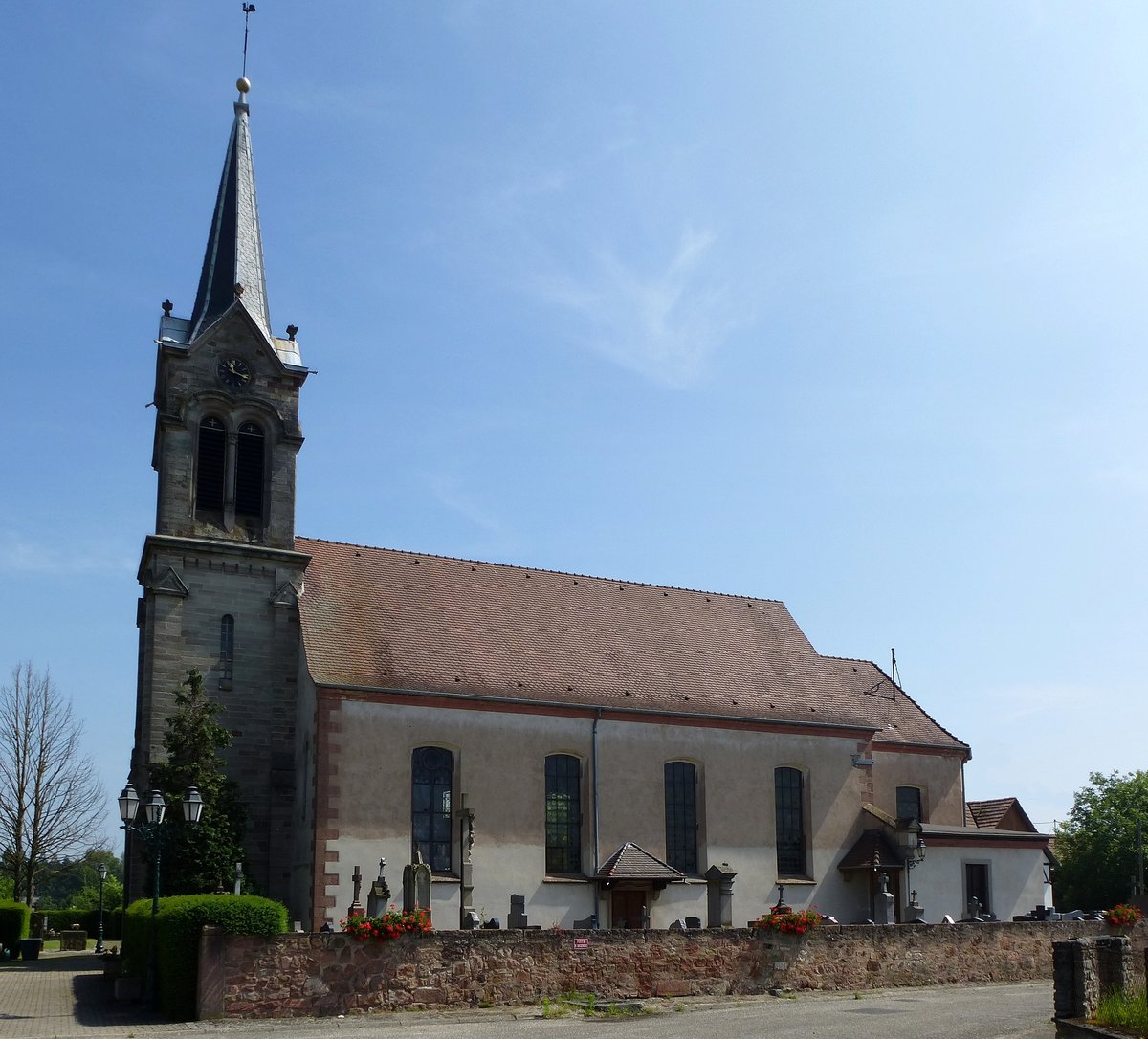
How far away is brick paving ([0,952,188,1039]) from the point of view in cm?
1916

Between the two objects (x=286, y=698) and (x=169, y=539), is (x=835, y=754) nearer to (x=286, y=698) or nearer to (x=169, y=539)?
(x=286, y=698)

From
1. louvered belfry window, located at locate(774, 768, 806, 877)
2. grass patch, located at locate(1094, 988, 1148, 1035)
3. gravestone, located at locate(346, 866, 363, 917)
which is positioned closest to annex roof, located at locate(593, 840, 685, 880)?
louvered belfry window, located at locate(774, 768, 806, 877)

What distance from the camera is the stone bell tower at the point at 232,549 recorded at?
103ft

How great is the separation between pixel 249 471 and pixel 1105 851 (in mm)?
52681

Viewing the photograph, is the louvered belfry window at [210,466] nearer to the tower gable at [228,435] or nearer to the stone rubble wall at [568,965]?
the tower gable at [228,435]

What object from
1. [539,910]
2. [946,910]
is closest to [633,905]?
[539,910]

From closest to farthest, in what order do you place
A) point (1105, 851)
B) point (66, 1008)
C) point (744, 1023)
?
point (744, 1023)
point (66, 1008)
point (1105, 851)

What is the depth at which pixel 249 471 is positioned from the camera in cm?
3403

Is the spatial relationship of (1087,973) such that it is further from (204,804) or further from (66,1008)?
(204,804)

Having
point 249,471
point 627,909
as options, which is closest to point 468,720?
point 627,909

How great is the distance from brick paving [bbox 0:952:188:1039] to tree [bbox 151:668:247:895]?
2.85 meters

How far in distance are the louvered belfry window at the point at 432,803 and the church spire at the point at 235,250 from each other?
43.1ft

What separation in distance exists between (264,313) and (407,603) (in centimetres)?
959

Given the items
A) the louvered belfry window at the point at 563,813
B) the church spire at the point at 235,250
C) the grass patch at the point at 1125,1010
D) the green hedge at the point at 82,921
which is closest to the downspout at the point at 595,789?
the louvered belfry window at the point at 563,813
